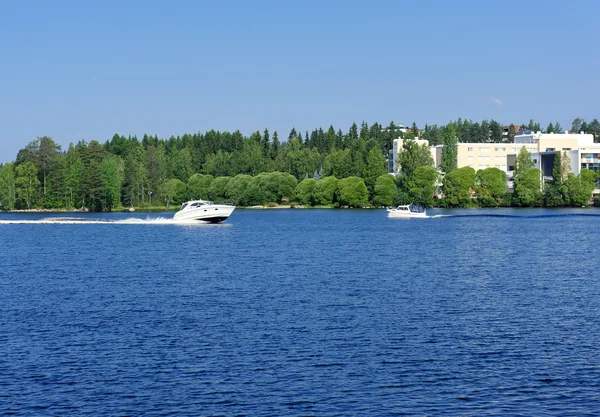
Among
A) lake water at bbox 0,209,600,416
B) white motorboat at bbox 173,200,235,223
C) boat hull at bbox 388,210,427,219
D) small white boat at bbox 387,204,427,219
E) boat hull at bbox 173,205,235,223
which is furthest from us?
small white boat at bbox 387,204,427,219

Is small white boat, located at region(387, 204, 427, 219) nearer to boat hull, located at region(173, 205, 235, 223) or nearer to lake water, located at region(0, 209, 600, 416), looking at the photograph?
boat hull, located at region(173, 205, 235, 223)

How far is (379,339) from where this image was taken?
123 ft

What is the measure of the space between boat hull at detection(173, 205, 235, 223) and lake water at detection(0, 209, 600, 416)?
6002cm

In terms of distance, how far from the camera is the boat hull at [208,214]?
138750 millimetres

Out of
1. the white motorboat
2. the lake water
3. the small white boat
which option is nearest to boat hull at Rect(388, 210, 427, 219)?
the small white boat

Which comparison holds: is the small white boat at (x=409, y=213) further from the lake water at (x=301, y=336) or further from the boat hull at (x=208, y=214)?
the lake water at (x=301, y=336)

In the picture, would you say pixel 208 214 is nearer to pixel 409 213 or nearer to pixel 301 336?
pixel 409 213

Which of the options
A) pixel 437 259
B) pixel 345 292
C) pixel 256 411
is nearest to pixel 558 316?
pixel 345 292

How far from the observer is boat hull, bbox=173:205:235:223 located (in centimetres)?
13875

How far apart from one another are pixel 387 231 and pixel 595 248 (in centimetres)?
4005

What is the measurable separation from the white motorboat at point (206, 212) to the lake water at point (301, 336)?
197 feet

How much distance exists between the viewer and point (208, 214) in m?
140

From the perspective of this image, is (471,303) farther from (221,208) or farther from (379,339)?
(221,208)

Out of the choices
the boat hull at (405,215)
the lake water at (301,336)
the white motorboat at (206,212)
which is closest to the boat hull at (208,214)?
the white motorboat at (206,212)
